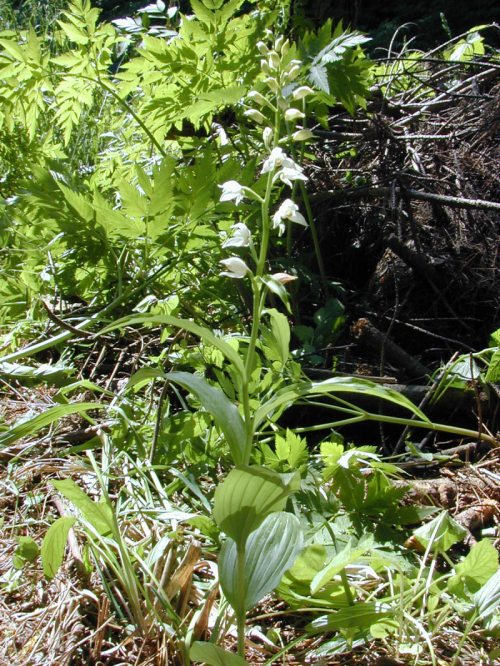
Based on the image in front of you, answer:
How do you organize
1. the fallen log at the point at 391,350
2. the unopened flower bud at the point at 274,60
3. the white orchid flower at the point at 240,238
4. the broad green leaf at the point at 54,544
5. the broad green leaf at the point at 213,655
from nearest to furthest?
the broad green leaf at the point at 213,655, the broad green leaf at the point at 54,544, the white orchid flower at the point at 240,238, the unopened flower bud at the point at 274,60, the fallen log at the point at 391,350

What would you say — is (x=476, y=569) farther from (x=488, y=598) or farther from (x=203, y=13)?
(x=203, y=13)

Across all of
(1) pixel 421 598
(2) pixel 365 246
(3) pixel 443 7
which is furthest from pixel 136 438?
(3) pixel 443 7

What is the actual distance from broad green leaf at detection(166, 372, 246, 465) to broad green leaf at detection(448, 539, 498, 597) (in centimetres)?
39

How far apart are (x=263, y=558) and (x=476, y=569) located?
34 cm

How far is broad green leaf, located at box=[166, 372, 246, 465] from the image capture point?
0.78 metres

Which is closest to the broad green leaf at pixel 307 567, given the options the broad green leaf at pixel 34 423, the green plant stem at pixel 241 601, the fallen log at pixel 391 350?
the green plant stem at pixel 241 601

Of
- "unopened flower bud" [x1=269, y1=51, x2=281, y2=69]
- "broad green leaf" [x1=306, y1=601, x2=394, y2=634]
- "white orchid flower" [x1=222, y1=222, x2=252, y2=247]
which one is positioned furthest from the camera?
"unopened flower bud" [x1=269, y1=51, x2=281, y2=69]

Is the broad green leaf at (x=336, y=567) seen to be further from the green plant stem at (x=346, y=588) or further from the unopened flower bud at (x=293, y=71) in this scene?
the unopened flower bud at (x=293, y=71)

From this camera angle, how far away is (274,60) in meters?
→ 1.03

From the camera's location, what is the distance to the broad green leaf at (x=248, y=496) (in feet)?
2.12

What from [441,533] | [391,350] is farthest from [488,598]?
[391,350]

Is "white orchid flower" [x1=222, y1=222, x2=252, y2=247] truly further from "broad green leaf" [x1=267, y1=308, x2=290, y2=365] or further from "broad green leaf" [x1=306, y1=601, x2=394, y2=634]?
"broad green leaf" [x1=306, y1=601, x2=394, y2=634]

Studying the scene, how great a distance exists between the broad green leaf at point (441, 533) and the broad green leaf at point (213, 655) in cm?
43

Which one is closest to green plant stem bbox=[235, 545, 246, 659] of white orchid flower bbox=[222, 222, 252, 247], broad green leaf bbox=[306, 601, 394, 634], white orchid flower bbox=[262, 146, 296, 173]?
broad green leaf bbox=[306, 601, 394, 634]
